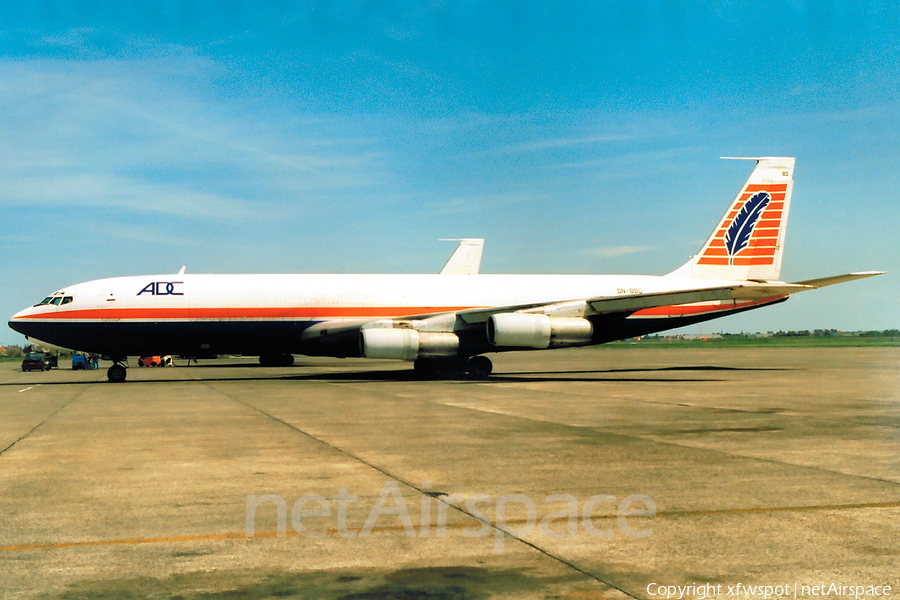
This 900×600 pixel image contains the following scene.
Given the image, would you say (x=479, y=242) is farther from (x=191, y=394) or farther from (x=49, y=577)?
(x=49, y=577)

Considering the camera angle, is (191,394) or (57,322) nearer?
(191,394)

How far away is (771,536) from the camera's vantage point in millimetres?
6340

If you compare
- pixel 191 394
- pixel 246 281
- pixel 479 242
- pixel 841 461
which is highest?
pixel 479 242

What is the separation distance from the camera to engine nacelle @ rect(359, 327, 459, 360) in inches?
1117

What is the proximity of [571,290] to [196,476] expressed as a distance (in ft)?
85.6

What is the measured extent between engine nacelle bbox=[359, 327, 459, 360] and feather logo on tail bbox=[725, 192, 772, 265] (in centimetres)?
1425

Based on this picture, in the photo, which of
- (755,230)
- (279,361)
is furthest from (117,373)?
(755,230)

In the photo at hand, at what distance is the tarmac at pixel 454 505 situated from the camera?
5.30 meters

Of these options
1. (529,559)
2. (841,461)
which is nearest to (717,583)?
(529,559)

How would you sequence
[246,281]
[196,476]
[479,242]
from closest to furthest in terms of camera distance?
[196,476]
[246,281]
[479,242]

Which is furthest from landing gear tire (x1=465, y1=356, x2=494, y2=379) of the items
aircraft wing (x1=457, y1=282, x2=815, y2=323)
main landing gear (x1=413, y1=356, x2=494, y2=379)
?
aircraft wing (x1=457, y1=282, x2=815, y2=323)

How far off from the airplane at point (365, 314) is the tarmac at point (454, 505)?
13.3 meters

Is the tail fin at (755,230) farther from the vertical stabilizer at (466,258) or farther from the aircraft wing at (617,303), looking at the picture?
the vertical stabilizer at (466,258)

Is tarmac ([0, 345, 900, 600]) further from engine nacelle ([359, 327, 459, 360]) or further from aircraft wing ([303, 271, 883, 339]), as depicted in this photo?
aircraft wing ([303, 271, 883, 339])
